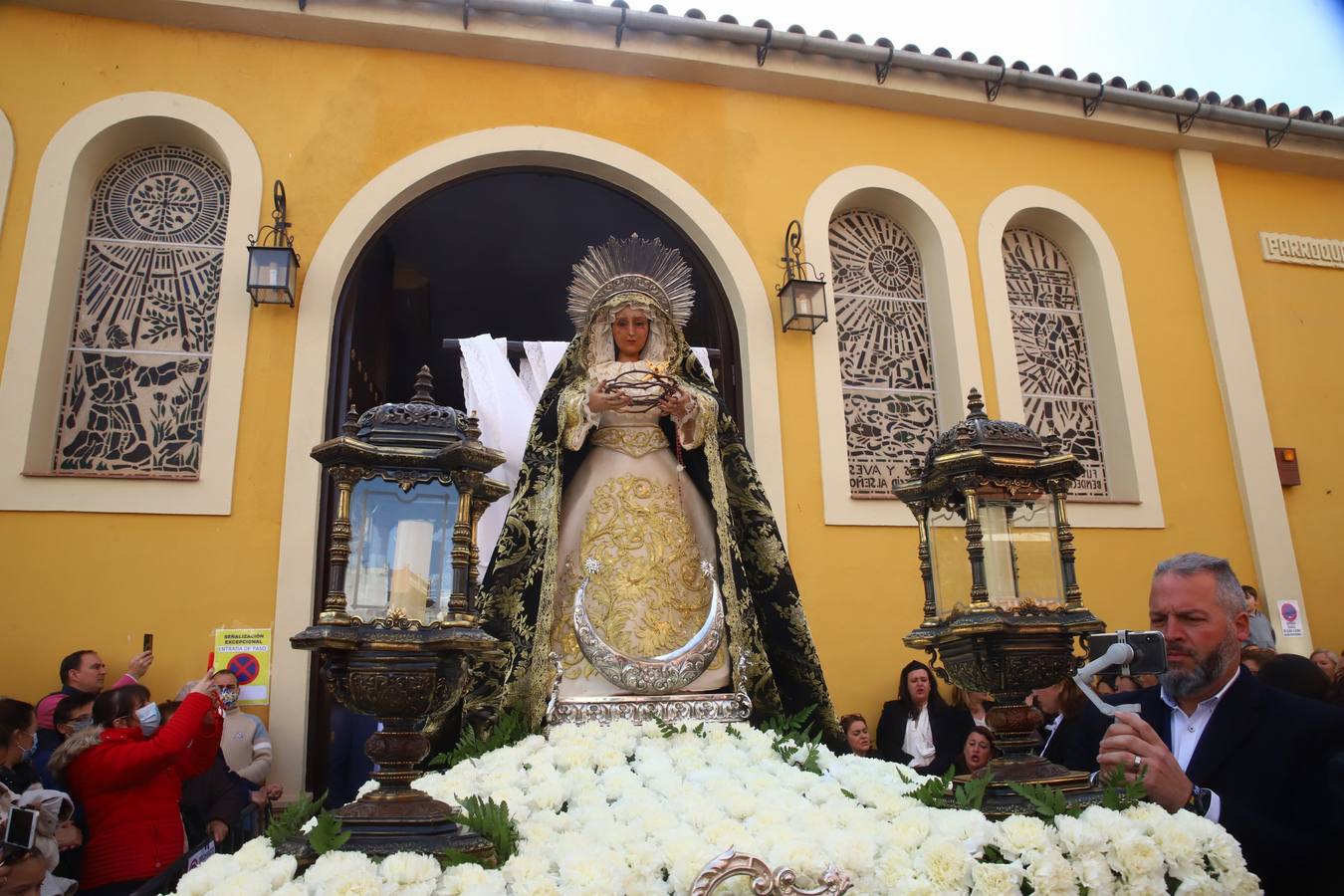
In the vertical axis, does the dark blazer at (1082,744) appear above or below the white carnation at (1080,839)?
above

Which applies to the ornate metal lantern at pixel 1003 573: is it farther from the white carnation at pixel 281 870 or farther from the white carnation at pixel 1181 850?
the white carnation at pixel 281 870

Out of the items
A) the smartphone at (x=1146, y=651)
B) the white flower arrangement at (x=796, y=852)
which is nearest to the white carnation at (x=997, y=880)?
the white flower arrangement at (x=796, y=852)

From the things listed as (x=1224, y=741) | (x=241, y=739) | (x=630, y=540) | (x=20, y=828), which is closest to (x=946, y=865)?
(x=1224, y=741)

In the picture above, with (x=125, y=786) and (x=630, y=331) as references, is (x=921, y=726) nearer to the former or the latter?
(x=630, y=331)

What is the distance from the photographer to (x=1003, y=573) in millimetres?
2863

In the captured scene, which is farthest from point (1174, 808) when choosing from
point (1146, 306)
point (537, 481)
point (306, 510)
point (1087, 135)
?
point (1087, 135)

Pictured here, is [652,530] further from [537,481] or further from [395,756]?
[395,756]

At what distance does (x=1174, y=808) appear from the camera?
7.91 ft

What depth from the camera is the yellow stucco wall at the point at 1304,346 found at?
275 inches

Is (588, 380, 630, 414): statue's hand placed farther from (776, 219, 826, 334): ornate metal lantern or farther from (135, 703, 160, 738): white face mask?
(776, 219, 826, 334): ornate metal lantern

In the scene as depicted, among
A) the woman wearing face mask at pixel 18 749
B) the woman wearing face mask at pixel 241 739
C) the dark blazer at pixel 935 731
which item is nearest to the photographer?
the woman wearing face mask at pixel 18 749

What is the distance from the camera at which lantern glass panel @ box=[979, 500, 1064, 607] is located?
2850mm

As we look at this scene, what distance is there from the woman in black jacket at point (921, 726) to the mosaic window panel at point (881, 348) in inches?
49.1

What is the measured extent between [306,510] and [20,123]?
2827 millimetres
